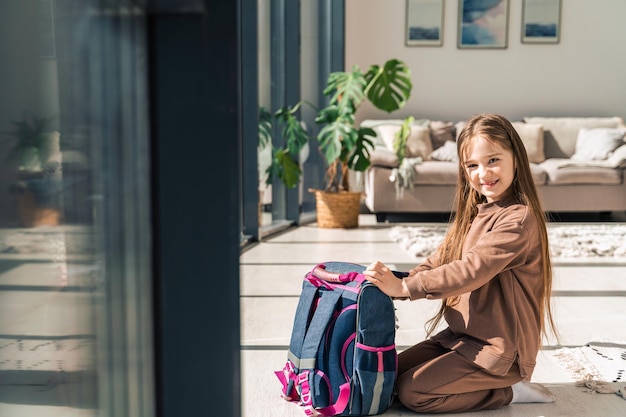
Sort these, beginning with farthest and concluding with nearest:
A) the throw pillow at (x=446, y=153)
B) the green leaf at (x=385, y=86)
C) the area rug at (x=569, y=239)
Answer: the throw pillow at (x=446, y=153)
the green leaf at (x=385, y=86)
the area rug at (x=569, y=239)

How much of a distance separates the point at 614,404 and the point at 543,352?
480mm

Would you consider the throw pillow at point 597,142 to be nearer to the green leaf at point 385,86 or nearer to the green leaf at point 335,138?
the green leaf at point 385,86

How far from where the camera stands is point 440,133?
666 cm

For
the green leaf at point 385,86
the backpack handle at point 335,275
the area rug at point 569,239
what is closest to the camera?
the backpack handle at point 335,275

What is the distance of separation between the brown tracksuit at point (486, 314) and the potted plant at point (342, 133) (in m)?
3.40

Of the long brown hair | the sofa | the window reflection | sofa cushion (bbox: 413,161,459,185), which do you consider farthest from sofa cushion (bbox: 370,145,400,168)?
the window reflection

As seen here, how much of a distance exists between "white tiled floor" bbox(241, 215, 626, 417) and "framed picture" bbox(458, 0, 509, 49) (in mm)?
2756

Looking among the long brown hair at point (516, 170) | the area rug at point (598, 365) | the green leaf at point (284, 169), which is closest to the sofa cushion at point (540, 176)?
the green leaf at point (284, 169)

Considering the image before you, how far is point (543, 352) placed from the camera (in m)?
2.54

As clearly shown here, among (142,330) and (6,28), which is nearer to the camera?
(6,28)

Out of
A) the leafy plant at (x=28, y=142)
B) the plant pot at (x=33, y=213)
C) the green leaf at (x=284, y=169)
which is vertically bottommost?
the green leaf at (x=284, y=169)

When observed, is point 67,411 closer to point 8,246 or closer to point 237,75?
point 8,246

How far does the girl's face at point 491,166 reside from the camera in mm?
1962

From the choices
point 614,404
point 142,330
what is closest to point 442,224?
point 614,404
